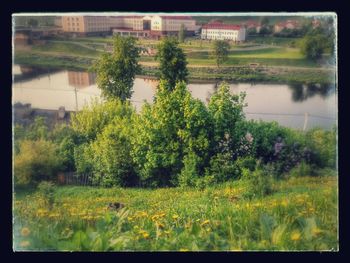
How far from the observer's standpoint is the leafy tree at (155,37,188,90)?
779 cm

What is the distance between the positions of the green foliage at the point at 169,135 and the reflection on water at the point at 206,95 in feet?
0.38

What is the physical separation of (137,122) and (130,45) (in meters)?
0.81

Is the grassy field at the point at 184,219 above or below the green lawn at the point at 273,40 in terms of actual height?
below

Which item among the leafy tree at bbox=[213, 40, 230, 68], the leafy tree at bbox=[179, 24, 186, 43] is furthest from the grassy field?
the leafy tree at bbox=[179, 24, 186, 43]

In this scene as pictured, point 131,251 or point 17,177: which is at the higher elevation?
point 17,177

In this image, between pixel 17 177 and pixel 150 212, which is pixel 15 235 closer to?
pixel 17 177

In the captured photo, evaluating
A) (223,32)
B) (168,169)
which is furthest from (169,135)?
(223,32)

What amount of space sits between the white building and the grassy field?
4.97 ft

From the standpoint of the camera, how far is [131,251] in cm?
753

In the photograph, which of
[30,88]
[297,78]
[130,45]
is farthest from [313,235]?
[30,88]

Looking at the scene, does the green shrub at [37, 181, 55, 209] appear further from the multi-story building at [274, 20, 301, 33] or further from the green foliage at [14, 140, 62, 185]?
the multi-story building at [274, 20, 301, 33]

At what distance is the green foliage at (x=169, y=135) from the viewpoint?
7.79 m

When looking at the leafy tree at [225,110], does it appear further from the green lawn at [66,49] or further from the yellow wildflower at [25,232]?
the yellow wildflower at [25,232]

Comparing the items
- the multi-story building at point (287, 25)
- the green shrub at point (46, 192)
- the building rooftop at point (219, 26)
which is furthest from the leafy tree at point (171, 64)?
the green shrub at point (46, 192)
